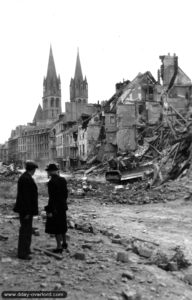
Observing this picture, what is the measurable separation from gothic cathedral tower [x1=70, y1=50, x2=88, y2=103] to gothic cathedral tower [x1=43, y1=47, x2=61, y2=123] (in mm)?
8868

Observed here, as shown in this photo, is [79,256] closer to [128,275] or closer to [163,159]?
[128,275]

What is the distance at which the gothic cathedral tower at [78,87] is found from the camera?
12319cm

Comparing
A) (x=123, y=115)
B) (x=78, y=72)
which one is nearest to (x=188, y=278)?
(x=123, y=115)

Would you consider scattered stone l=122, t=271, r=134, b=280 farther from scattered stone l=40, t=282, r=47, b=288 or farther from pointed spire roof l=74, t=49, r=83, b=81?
pointed spire roof l=74, t=49, r=83, b=81

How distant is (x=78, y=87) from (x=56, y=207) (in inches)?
4681

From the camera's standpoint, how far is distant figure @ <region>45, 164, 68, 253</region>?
6.27 m

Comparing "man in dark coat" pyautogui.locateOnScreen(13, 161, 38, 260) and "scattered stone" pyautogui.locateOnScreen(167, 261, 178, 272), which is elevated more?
"man in dark coat" pyautogui.locateOnScreen(13, 161, 38, 260)

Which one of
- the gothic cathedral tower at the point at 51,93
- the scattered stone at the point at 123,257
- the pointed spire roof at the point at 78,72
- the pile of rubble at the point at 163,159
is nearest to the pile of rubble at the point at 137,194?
the pile of rubble at the point at 163,159

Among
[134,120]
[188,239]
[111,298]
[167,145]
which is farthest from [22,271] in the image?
[134,120]

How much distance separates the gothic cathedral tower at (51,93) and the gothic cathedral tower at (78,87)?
29.1ft

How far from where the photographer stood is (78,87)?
123188mm

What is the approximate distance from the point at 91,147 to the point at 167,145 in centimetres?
2538

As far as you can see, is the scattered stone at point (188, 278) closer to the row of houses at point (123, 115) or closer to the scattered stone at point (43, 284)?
the scattered stone at point (43, 284)

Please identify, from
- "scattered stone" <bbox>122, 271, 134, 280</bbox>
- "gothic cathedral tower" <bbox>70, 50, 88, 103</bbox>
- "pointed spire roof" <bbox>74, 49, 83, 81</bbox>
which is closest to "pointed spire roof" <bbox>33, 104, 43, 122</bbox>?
"gothic cathedral tower" <bbox>70, 50, 88, 103</bbox>
